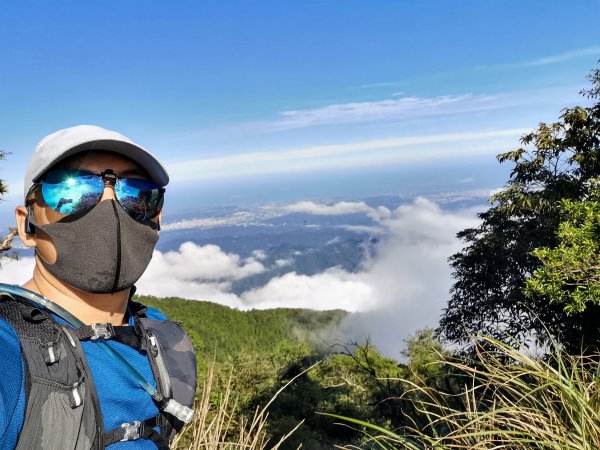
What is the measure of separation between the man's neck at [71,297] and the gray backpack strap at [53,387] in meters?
0.23

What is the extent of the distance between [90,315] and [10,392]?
0.46 m

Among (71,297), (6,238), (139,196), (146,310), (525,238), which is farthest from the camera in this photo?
(525,238)

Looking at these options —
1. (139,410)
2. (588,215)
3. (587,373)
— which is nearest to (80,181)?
(139,410)

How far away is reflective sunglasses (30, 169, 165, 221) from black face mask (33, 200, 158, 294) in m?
0.03

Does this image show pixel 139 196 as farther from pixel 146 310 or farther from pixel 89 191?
pixel 146 310

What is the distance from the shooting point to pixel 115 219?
1619 millimetres

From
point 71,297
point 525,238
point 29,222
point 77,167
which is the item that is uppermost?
point 77,167

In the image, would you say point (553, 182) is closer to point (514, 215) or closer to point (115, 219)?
point (514, 215)

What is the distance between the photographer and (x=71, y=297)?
60.3 inches

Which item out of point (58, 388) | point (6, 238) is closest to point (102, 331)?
point (58, 388)

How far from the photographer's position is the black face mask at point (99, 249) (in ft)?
4.94

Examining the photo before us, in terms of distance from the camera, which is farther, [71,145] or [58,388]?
[71,145]

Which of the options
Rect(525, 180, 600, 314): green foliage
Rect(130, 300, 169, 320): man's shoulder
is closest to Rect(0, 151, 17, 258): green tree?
Rect(130, 300, 169, 320): man's shoulder

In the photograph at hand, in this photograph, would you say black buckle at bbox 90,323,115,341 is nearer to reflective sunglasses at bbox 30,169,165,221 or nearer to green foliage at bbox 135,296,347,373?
reflective sunglasses at bbox 30,169,165,221
